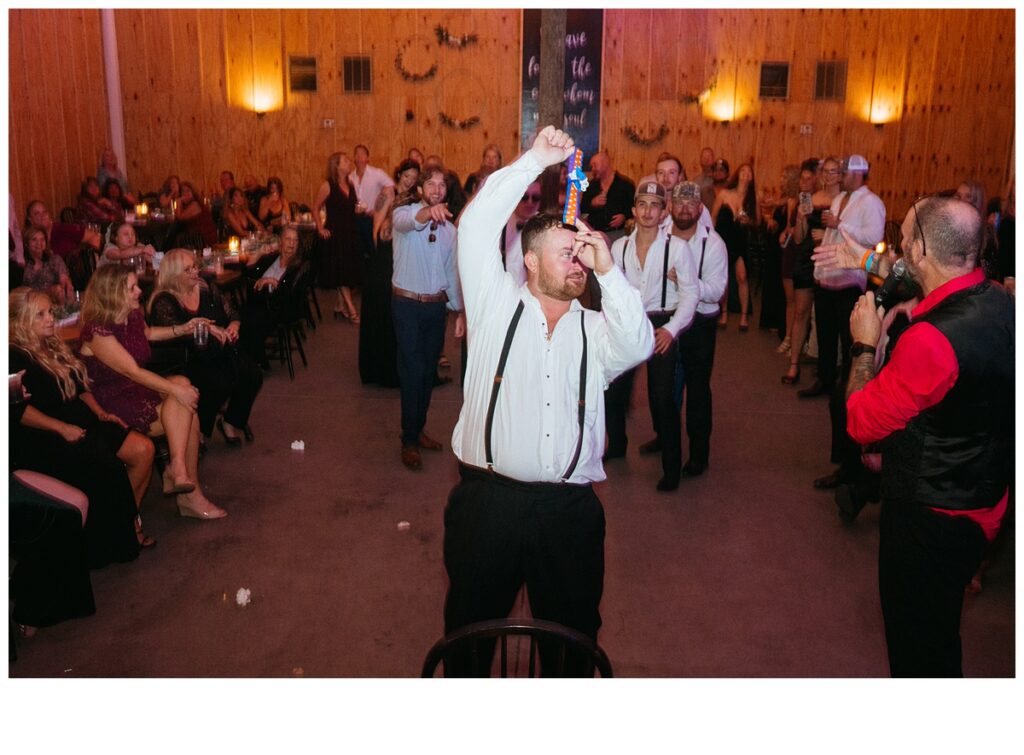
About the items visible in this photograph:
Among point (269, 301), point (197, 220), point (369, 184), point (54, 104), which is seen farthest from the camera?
point (369, 184)

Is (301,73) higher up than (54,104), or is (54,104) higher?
(301,73)

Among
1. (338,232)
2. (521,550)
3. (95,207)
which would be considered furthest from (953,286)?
(95,207)

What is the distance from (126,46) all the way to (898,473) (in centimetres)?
1276

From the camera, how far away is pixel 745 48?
12578 millimetres

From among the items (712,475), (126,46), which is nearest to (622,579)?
(712,475)

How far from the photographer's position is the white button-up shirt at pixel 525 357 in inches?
101

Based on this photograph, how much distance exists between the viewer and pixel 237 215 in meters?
10.0

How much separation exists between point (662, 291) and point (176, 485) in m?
2.54

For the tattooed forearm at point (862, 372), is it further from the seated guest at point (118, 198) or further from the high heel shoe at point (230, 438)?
the seated guest at point (118, 198)

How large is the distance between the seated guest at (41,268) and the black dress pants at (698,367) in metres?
4.21

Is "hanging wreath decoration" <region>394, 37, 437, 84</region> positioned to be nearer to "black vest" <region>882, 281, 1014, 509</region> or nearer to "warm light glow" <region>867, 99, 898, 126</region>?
"warm light glow" <region>867, 99, 898, 126</region>

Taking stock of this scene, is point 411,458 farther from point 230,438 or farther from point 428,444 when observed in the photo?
point 230,438

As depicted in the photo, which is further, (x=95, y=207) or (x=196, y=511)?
(x=95, y=207)

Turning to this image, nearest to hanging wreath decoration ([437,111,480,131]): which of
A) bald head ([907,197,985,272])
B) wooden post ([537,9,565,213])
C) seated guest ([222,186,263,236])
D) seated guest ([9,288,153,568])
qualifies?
seated guest ([222,186,263,236])
